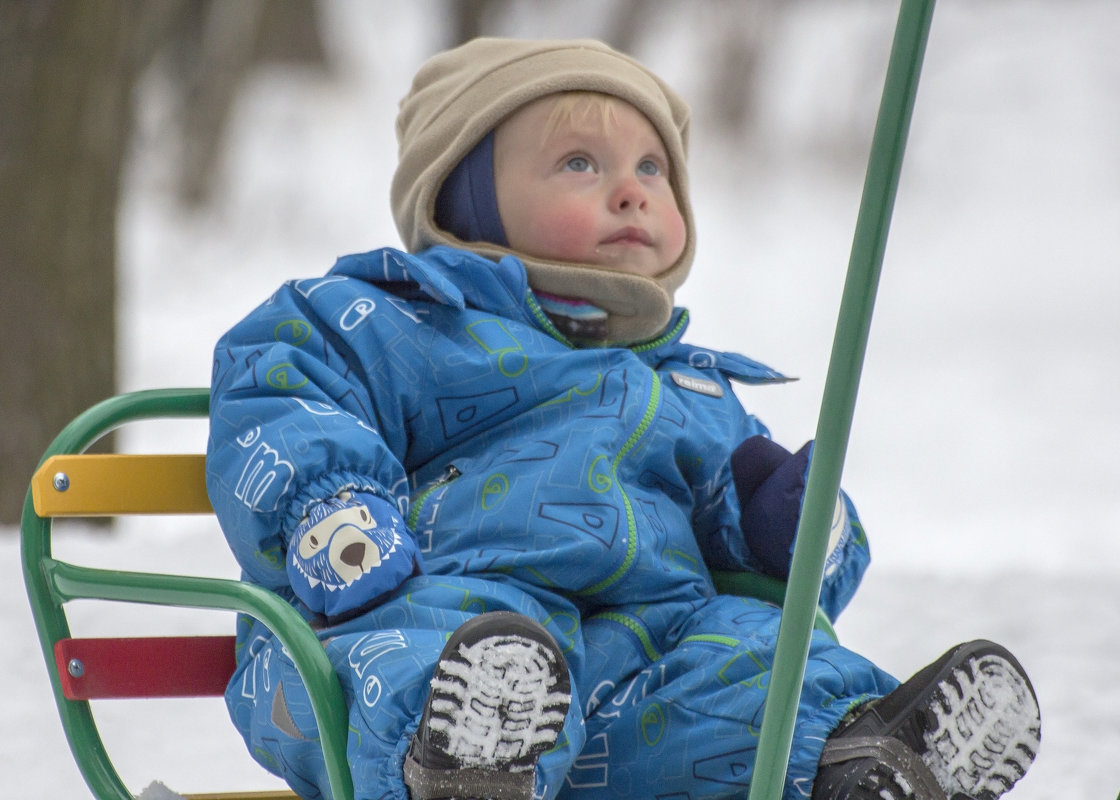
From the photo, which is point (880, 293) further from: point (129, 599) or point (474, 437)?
point (129, 599)

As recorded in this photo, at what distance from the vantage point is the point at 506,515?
122 cm

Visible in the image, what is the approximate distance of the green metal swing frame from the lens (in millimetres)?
786

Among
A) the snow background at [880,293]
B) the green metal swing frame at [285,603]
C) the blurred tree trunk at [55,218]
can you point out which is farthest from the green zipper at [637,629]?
the blurred tree trunk at [55,218]

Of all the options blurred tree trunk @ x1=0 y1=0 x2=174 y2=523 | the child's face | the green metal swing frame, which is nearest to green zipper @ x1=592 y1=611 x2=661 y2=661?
the green metal swing frame

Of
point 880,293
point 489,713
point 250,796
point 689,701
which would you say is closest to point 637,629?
point 689,701

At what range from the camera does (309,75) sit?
28.4ft

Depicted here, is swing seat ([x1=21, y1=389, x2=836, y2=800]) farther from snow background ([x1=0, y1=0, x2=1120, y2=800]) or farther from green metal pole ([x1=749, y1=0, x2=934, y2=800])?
green metal pole ([x1=749, y1=0, x2=934, y2=800])

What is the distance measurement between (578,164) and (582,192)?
4 cm

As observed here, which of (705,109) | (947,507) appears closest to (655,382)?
(947,507)

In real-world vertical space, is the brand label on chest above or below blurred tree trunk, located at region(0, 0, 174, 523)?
below

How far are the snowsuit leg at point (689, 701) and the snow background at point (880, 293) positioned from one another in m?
0.61

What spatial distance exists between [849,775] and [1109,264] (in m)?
6.05

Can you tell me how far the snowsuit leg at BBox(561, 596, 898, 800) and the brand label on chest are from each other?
25 cm

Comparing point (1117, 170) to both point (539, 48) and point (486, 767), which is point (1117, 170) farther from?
point (486, 767)
